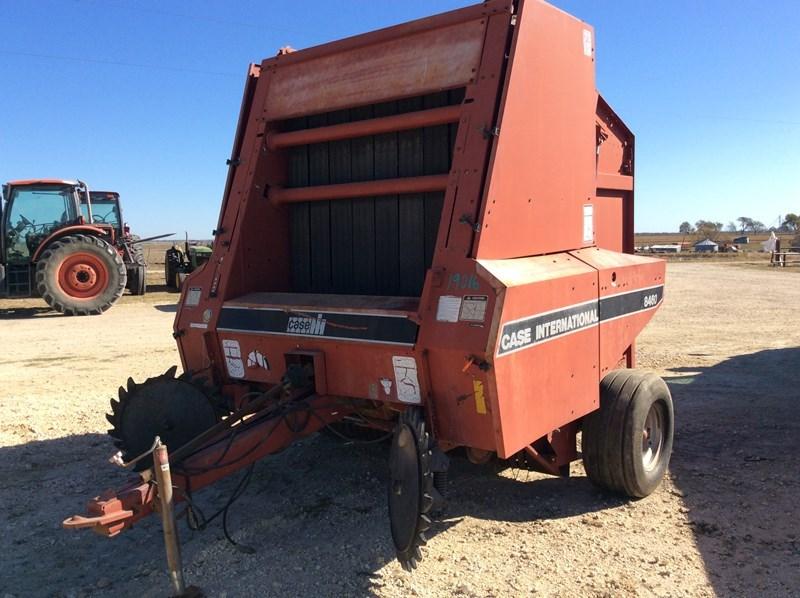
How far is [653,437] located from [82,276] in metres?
12.5

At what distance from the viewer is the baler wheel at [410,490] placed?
2.93 meters

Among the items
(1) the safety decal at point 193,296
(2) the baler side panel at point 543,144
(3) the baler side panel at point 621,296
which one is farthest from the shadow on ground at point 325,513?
(2) the baler side panel at point 543,144

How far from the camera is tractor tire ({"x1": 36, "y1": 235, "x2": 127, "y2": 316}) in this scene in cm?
1356

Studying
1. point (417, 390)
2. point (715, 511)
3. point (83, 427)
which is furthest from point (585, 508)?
point (83, 427)

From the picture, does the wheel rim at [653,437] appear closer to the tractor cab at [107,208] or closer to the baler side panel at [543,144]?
the baler side panel at [543,144]

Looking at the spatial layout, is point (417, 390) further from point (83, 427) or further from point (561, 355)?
point (83, 427)

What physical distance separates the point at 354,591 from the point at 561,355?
1.52m

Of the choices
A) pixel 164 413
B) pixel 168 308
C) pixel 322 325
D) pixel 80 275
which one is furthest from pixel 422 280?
pixel 168 308

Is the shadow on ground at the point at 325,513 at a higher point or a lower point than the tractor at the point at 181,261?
lower

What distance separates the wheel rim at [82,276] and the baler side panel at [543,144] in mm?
12128

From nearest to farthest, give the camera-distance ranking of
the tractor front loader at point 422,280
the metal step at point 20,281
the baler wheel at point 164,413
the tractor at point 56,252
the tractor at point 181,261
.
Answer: the tractor front loader at point 422,280 < the baler wheel at point 164,413 < the tractor at point 56,252 < the metal step at point 20,281 < the tractor at point 181,261

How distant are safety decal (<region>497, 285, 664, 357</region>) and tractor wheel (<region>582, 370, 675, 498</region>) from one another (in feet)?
1.37

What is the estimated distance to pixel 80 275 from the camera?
13992 millimetres

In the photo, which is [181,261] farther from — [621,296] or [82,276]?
[621,296]
